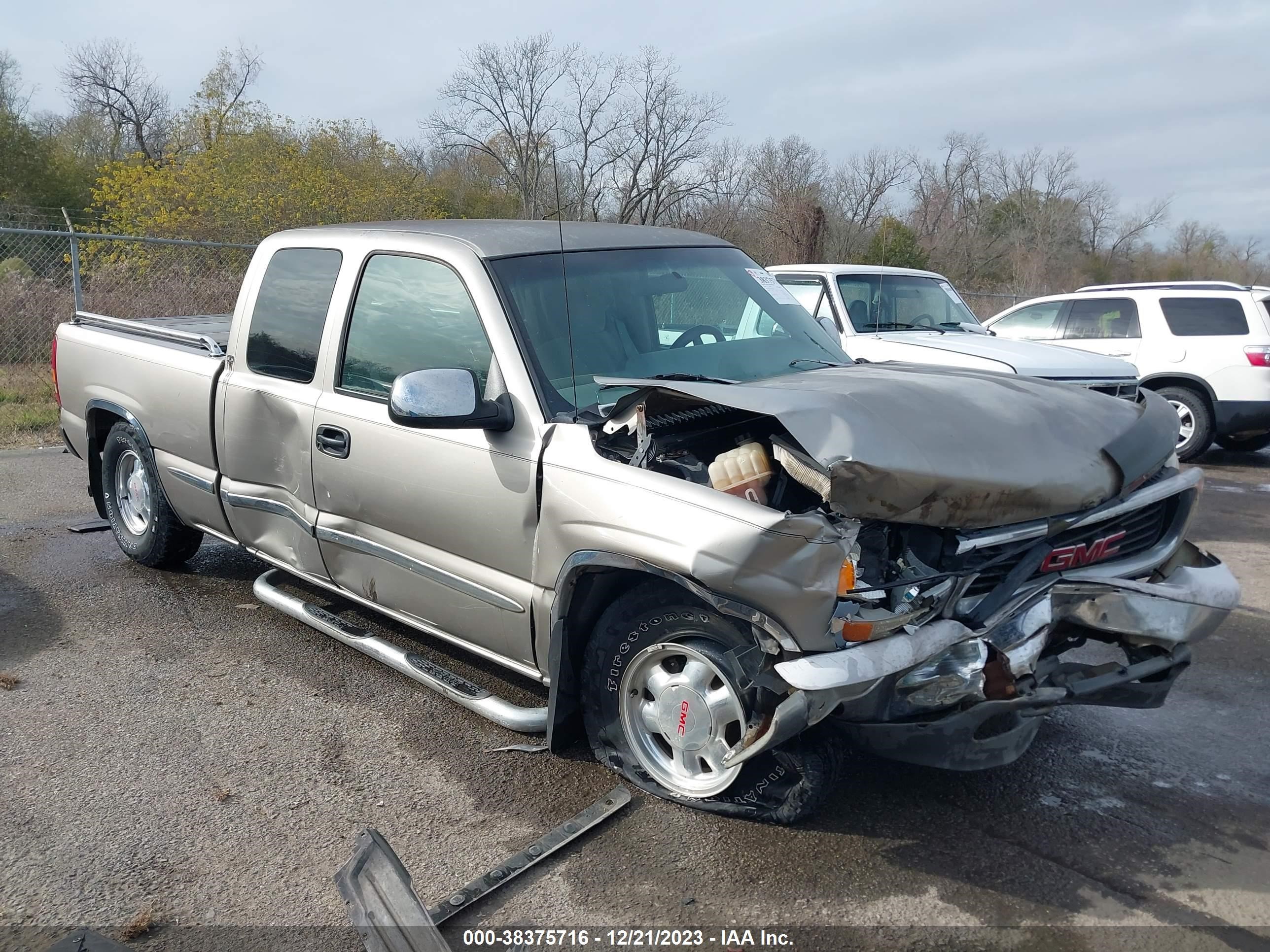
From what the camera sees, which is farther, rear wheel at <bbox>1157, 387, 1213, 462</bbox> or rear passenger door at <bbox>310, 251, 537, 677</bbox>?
rear wheel at <bbox>1157, 387, 1213, 462</bbox>

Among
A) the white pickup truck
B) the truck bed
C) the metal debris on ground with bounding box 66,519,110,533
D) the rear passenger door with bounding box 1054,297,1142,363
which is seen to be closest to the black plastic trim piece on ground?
the truck bed

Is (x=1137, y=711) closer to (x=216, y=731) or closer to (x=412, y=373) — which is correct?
(x=412, y=373)

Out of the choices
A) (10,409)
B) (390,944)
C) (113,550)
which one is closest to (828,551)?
(390,944)

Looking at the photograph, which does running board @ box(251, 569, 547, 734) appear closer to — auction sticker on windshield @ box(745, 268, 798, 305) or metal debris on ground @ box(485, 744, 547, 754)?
metal debris on ground @ box(485, 744, 547, 754)

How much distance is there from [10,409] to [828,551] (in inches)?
433

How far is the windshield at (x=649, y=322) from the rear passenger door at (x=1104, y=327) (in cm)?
764

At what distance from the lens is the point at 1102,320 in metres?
11.1

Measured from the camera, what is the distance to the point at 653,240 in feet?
14.2

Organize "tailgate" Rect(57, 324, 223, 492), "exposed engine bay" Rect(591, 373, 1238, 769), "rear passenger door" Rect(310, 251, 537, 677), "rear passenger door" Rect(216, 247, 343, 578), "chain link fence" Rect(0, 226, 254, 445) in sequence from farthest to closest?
"chain link fence" Rect(0, 226, 254, 445)
"tailgate" Rect(57, 324, 223, 492)
"rear passenger door" Rect(216, 247, 343, 578)
"rear passenger door" Rect(310, 251, 537, 677)
"exposed engine bay" Rect(591, 373, 1238, 769)

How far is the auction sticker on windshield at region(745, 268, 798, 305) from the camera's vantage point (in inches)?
176

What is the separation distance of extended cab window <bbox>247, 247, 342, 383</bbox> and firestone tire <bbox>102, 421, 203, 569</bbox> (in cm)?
128

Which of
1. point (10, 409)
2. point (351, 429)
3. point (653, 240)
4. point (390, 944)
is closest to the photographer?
point (390, 944)

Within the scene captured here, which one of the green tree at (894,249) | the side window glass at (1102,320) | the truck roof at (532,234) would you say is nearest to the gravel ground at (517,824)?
the truck roof at (532,234)

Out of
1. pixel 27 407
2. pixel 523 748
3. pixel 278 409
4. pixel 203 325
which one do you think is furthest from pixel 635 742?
pixel 27 407
